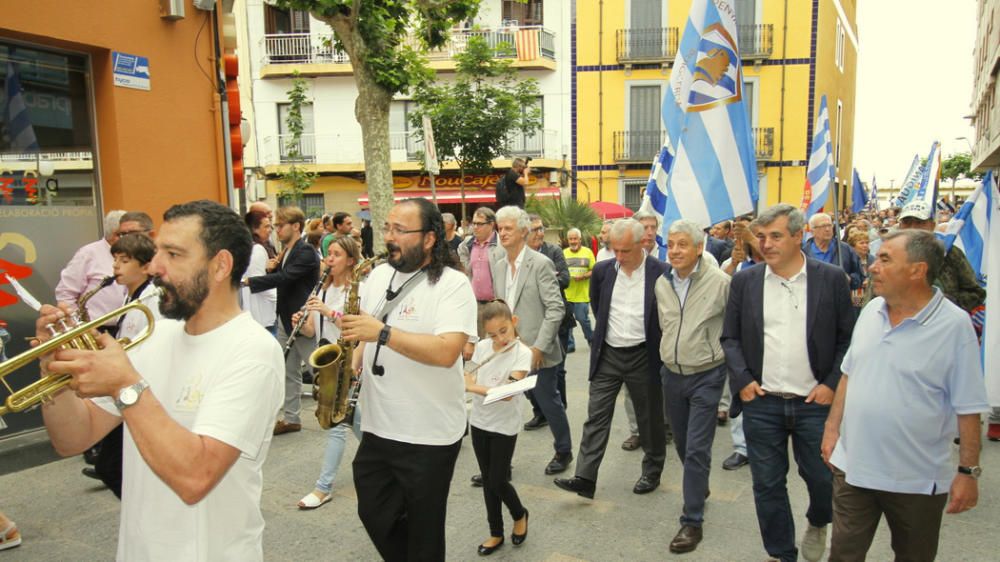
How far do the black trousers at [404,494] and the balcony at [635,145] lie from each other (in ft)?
77.9

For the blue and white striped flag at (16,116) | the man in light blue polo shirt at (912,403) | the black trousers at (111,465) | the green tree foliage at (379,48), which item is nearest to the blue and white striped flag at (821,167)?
the green tree foliage at (379,48)

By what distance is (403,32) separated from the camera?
10797 millimetres

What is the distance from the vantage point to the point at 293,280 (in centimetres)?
662

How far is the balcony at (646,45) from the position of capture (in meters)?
25.4

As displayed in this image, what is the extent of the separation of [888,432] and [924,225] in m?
3.86

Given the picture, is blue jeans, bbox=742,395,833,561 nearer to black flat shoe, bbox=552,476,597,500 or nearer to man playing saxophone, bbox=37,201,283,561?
black flat shoe, bbox=552,476,597,500

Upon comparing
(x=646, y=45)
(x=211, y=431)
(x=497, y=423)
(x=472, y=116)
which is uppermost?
(x=646, y=45)

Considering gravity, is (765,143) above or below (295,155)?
above

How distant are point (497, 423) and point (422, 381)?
1.11 metres

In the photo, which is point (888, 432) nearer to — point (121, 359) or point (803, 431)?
point (803, 431)

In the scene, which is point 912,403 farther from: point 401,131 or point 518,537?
point 401,131

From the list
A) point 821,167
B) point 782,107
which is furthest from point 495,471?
point 782,107

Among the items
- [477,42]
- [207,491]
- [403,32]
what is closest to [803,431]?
[207,491]

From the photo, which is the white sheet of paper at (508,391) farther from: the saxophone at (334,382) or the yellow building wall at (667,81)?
the yellow building wall at (667,81)
